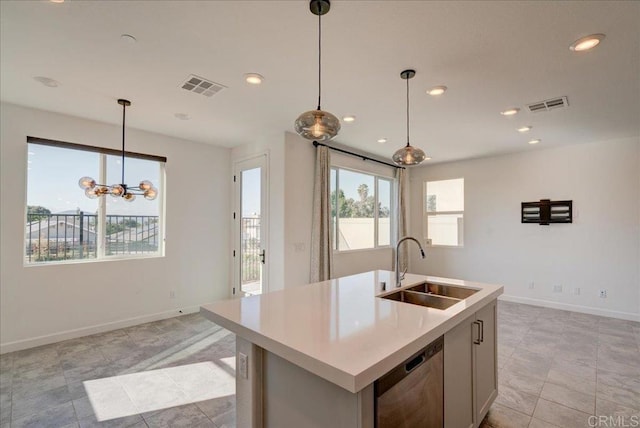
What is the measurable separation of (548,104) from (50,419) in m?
5.41

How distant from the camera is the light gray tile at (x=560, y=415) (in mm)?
2225

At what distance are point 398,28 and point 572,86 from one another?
2074 millimetres

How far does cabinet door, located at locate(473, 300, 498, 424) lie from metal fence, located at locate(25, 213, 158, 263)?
176 inches

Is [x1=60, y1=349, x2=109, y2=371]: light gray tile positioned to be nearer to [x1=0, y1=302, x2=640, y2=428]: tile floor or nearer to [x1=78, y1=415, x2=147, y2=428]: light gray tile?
[x1=0, y1=302, x2=640, y2=428]: tile floor

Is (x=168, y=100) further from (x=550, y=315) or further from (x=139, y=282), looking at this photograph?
(x=550, y=315)

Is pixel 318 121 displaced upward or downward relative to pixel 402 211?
upward

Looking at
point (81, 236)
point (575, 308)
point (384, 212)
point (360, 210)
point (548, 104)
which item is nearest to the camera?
point (548, 104)

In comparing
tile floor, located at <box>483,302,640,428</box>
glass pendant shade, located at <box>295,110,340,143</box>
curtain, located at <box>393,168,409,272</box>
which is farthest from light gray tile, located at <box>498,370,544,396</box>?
curtain, located at <box>393,168,409,272</box>

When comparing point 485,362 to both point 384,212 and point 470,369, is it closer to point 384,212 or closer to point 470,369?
point 470,369

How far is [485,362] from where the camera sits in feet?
7.13

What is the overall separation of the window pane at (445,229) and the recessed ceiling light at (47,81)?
6528 mm

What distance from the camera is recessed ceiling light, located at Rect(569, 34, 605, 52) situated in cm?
212

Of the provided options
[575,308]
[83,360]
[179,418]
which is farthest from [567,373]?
[83,360]

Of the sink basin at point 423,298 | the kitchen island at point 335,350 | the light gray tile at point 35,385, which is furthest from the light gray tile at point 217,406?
the sink basin at point 423,298
